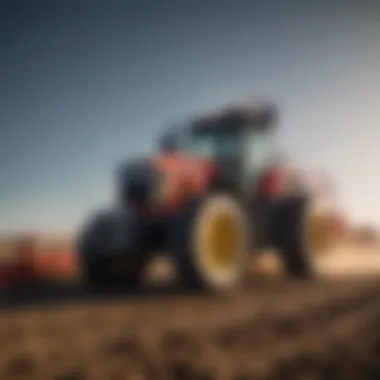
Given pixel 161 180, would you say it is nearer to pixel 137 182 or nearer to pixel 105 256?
pixel 137 182

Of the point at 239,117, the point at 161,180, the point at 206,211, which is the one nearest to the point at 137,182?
the point at 161,180

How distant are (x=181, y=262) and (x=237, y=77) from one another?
0.54m

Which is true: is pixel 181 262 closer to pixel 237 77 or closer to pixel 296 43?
pixel 237 77

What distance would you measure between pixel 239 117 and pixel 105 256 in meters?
0.57

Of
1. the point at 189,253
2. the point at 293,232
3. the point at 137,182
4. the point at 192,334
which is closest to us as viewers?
the point at 192,334

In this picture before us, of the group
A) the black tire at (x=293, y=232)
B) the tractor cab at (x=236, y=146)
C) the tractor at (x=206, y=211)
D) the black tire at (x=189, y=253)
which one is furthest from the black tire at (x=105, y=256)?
the black tire at (x=293, y=232)

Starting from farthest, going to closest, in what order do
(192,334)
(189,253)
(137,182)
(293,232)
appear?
(293,232)
(137,182)
(189,253)
(192,334)

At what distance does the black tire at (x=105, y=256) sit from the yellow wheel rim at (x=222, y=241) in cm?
21

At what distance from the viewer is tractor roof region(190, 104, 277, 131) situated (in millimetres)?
1738

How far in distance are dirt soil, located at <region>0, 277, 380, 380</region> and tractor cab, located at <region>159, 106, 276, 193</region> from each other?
1.20 feet

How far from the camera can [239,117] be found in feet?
5.94

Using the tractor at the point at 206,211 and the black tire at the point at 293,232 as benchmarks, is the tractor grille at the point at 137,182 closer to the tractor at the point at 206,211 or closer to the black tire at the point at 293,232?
the tractor at the point at 206,211

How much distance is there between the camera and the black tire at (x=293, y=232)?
1.91 meters

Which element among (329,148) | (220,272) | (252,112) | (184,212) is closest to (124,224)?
(184,212)
